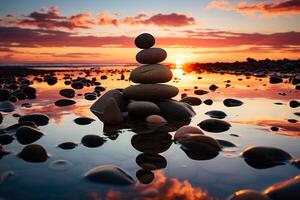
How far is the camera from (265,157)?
539cm

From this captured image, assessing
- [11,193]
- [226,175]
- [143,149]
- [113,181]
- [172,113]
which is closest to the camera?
[11,193]

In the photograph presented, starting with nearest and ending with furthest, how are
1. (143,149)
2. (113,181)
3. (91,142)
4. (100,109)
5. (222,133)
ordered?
1. (113,181)
2. (143,149)
3. (91,142)
4. (222,133)
5. (100,109)

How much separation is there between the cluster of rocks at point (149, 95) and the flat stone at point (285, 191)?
17.1ft

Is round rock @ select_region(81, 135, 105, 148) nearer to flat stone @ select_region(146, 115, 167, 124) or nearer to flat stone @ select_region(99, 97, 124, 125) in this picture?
flat stone @ select_region(99, 97, 124, 125)

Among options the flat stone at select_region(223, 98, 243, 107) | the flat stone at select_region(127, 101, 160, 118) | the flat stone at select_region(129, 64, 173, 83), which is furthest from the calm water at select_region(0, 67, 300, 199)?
the flat stone at select_region(223, 98, 243, 107)

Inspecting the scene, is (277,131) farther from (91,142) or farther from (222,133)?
(91,142)

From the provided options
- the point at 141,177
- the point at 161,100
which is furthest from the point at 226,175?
the point at 161,100

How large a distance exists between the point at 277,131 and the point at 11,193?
5.95 m

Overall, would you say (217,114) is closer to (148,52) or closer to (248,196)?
(148,52)

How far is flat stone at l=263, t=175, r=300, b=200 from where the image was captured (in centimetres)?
388

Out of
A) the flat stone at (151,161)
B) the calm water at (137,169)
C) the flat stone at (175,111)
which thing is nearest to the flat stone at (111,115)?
the calm water at (137,169)

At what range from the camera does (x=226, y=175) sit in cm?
473

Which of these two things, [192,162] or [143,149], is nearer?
[192,162]

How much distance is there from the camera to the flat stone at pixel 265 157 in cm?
529
